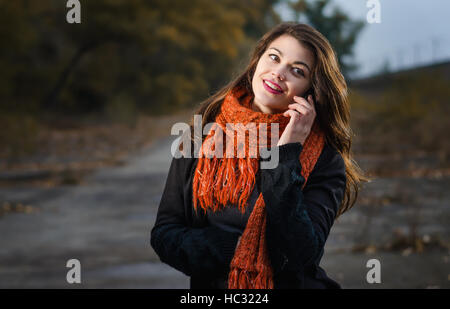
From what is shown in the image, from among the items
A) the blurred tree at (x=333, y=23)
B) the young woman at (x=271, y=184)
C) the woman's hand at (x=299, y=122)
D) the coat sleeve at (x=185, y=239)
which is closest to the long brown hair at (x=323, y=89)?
the young woman at (x=271, y=184)

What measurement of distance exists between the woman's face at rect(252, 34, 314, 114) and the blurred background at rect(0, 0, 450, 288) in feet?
1.54

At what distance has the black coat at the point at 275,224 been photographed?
2.47m

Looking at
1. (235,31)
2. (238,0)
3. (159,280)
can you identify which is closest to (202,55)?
(238,0)

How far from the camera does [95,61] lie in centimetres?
3197

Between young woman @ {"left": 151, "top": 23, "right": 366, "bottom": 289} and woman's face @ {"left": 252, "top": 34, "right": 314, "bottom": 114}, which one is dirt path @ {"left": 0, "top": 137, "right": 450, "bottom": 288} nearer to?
young woman @ {"left": 151, "top": 23, "right": 366, "bottom": 289}

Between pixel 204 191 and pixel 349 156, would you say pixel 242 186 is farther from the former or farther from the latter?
pixel 349 156

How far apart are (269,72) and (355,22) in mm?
35975

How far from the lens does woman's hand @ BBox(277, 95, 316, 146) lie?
2.62 meters

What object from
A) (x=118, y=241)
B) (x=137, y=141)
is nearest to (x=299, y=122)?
(x=118, y=241)

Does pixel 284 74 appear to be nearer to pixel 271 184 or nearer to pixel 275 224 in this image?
pixel 271 184

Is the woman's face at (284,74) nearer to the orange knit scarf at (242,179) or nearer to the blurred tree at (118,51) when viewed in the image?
the orange knit scarf at (242,179)

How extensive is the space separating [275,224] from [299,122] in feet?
1.39

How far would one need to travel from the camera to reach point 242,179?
2701 millimetres
